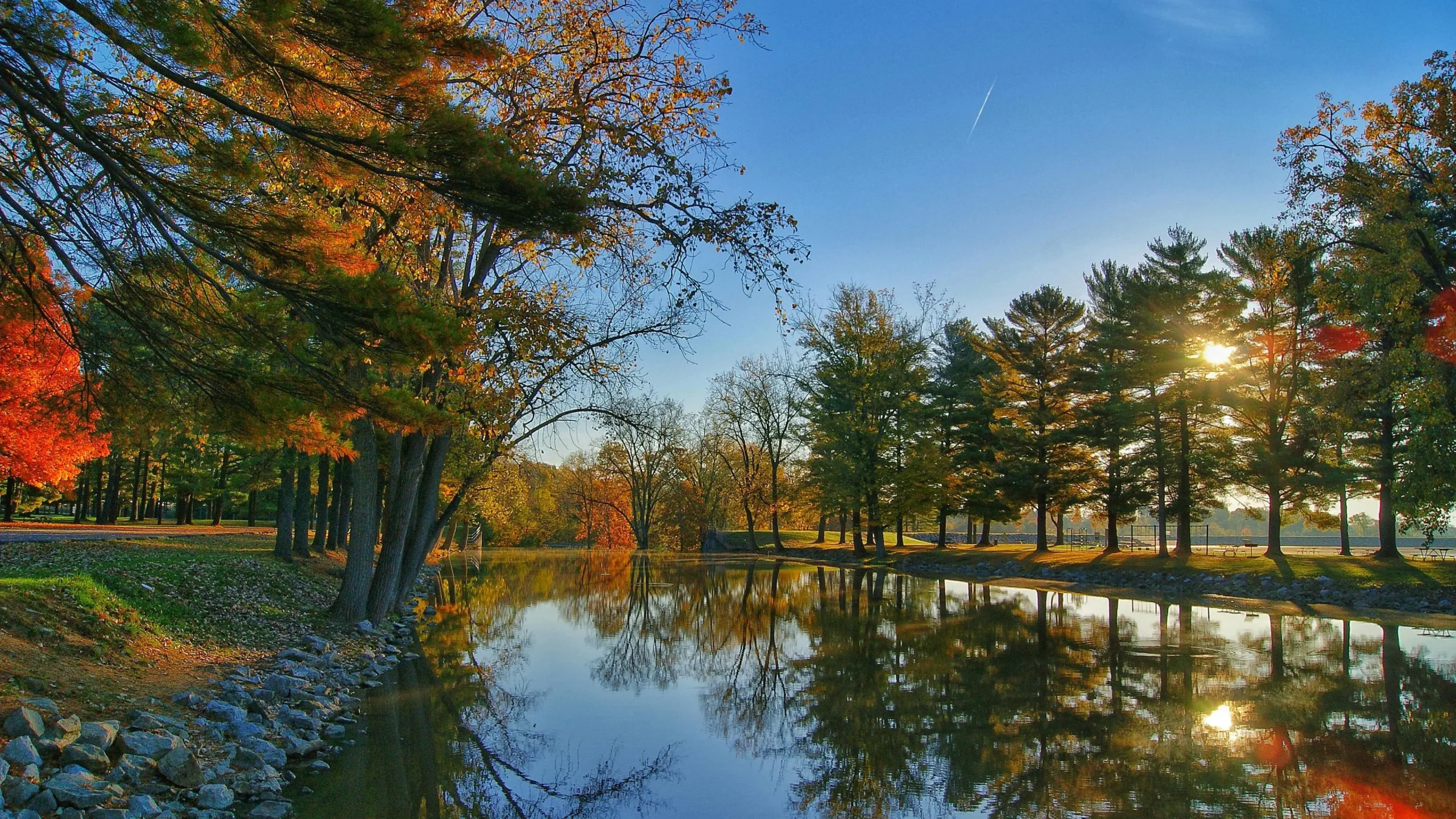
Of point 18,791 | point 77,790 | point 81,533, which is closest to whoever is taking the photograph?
point 18,791

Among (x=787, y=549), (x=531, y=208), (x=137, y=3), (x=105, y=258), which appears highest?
(x=137, y=3)

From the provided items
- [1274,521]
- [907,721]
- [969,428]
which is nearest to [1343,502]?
[1274,521]

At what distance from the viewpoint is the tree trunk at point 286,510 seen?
766 inches

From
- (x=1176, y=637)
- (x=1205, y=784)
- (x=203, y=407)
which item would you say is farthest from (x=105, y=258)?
(x=1176, y=637)

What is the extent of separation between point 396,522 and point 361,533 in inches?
24.9

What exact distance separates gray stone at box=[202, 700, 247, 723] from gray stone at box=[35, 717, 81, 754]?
1.60 m

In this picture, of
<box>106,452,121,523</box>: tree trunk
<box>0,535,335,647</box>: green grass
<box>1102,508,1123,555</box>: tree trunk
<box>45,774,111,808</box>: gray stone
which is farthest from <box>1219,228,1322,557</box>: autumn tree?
<box>106,452,121,523</box>: tree trunk

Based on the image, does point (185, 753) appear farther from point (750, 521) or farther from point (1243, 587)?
point (750, 521)

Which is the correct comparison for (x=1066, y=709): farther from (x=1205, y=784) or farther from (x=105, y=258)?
(x=105, y=258)

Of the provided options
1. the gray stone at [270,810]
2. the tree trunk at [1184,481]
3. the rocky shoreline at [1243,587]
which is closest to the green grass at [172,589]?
the gray stone at [270,810]

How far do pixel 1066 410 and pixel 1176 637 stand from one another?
69.2ft

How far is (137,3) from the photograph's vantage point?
527cm

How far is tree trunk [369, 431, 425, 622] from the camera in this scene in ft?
43.5

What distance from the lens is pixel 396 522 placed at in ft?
44.1
